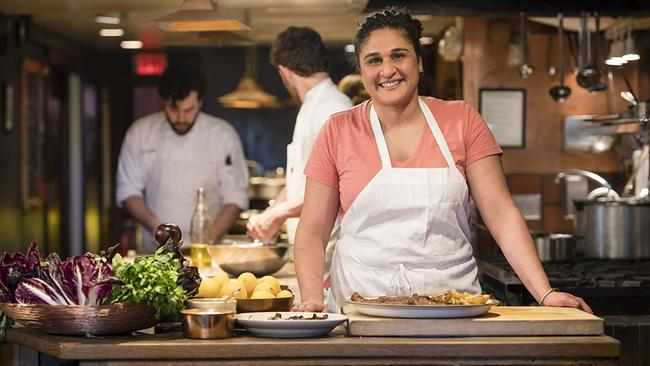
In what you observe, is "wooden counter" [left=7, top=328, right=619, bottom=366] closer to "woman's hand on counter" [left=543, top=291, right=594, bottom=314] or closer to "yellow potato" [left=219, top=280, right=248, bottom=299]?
"woman's hand on counter" [left=543, top=291, right=594, bottom=314]

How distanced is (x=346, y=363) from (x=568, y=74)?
6647 mm

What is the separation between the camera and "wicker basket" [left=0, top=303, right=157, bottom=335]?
2.84m

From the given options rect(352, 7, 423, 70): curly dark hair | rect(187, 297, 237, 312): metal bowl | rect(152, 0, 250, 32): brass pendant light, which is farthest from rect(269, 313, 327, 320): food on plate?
rect(152, 0, 250, 32): brass pendant light

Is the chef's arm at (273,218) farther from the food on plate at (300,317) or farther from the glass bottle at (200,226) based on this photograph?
the food on plate at (300,317)

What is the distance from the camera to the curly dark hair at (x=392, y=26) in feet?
11.0

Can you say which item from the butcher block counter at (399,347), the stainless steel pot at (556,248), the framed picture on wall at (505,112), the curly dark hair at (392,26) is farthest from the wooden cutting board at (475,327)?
the framed picture on wall at (505,112)

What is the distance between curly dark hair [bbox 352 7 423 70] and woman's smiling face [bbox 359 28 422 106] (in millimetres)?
15

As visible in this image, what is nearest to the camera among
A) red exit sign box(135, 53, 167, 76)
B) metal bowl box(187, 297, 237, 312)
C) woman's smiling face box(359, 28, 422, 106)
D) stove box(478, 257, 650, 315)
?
metal bowl box(187, 297, 237, 312)

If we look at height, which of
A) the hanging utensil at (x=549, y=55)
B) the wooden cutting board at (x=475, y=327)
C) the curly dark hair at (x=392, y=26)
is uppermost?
the hanging utensil at (x=549, y=55)

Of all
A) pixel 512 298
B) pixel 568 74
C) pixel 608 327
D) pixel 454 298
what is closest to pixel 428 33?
pixel 568 74

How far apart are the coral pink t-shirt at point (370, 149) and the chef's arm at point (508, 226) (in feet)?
0.15

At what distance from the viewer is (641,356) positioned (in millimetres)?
4176

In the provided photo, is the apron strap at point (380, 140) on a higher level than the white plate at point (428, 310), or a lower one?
higher

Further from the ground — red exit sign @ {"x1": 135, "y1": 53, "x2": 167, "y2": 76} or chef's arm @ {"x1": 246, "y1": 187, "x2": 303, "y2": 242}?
red exit sign @ {"x1": 135, "y1": 53, "x2": 167, "y2": 76}
